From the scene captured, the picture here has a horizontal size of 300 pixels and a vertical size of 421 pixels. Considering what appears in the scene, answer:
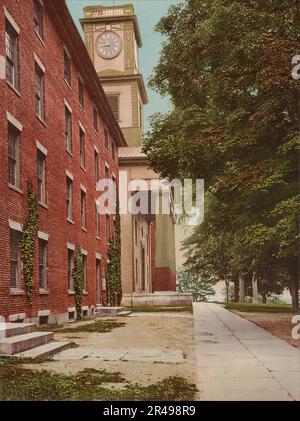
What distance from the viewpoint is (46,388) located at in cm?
683

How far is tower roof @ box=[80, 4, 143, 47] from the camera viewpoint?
39.4 m

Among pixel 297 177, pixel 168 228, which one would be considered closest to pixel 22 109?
pixel 297 177

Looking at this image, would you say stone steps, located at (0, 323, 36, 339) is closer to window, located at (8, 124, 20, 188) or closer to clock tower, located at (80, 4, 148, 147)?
window, located at (8, 124, 20, 188)

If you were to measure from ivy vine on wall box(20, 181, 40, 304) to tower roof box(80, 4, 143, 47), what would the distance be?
2638 centimetres

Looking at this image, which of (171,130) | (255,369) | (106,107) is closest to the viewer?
(255,369)

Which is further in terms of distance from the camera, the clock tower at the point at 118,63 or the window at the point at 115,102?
the window at the point at 115,102

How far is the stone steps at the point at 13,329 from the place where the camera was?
1101 centimetres

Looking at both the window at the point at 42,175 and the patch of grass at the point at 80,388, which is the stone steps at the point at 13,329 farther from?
the window at the point at 42,175

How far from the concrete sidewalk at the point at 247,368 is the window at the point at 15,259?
5.37 meters

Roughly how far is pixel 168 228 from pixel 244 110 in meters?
27.0

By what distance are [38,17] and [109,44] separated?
79.5 feet

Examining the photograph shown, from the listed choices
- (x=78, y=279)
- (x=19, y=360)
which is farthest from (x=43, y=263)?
(x=19, y=360)

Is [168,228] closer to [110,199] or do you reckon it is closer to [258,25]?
[110,199]

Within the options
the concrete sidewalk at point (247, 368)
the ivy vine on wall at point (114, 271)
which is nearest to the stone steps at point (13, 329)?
the concrete sidewalk at point (247, 368)
